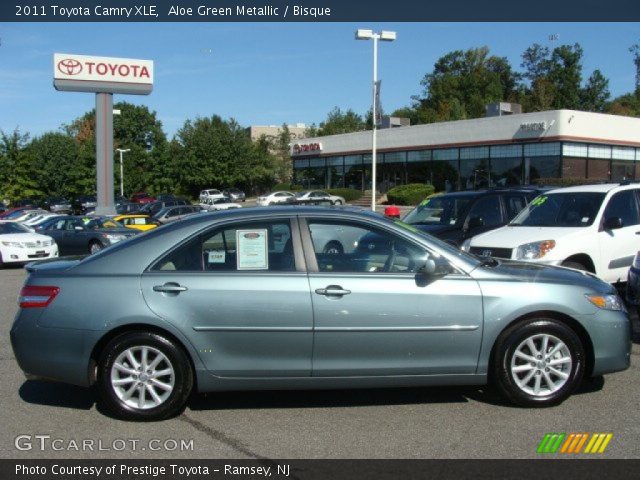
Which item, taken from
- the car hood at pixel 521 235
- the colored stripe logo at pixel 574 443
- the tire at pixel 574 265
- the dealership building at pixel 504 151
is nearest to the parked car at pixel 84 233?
the car hood at pixel 521 235

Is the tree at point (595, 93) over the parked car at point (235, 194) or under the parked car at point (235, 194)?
over

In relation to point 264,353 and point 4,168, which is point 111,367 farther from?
point 4,168

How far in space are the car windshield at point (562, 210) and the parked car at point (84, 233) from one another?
12380 millimetres

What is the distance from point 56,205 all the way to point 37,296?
5470 cm

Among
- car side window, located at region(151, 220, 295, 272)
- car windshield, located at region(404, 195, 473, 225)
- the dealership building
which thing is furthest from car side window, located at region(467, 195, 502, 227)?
the dealership building

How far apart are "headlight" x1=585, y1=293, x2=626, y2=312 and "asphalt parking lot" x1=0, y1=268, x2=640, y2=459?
0.79m

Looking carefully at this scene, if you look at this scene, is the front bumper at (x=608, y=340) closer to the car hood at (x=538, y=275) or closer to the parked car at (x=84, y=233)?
the car hood at (x=538, y=275)

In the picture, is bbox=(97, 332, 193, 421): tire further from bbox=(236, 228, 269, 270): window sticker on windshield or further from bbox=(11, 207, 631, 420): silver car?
bbox=(236, 228, 269, 270): window sticker on windshield

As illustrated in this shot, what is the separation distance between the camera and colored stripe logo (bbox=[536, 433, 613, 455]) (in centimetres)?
452

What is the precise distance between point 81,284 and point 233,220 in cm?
126

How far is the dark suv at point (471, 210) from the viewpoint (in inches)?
459

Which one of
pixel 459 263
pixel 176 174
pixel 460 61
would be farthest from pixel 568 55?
pixel 459 263

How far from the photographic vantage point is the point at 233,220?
5.41 meters

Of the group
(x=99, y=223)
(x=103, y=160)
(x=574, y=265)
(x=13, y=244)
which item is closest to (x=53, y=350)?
(x=574, y=265)
